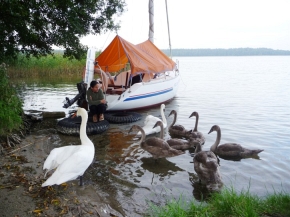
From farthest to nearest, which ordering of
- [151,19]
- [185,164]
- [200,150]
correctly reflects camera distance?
[151,19] < [185,164] < [200,150]

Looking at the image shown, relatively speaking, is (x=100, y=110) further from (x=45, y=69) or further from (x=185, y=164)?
(x=45, y=69)

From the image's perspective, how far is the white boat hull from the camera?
12430 mm

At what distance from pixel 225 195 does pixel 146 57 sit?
10.2 meters

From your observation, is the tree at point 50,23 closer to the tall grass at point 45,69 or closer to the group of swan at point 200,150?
the group of swan at point 200,150

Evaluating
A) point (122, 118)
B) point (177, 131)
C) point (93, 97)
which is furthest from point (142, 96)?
point (177, 131)

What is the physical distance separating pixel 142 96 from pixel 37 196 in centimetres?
881

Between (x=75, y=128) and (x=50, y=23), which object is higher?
(x=50, y=23)

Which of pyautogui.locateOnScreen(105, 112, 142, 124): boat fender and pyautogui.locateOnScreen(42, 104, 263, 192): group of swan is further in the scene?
pyautogui.locateOnScreen(105, 112, 142, 124): boat fender

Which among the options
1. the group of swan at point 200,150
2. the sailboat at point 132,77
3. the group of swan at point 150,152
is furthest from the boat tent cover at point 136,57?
the group of swan at point 150,152

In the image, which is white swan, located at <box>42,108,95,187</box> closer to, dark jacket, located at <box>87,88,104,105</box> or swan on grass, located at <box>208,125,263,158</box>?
swan on grass, located at <box>208,125,263,158</box>

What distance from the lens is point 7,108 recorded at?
7.77m

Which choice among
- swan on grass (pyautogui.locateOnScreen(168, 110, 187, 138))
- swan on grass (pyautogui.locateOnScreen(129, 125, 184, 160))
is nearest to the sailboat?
swan on grass (pyautogui.locateOnScreen(168, 110, 187, 138))

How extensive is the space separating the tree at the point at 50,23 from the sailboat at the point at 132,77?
118 cm

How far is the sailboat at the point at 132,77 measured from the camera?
1241cm
